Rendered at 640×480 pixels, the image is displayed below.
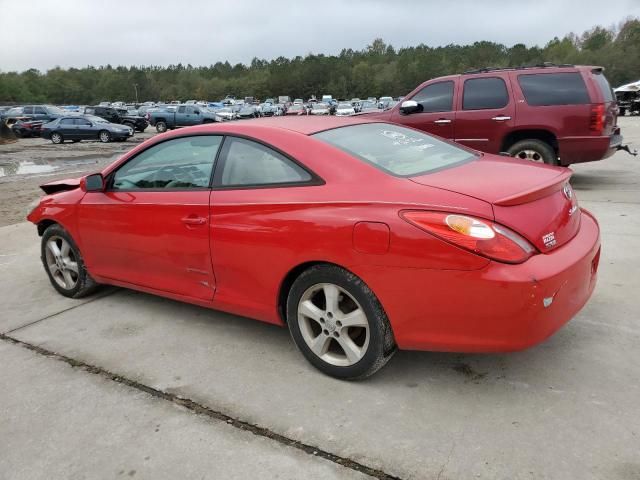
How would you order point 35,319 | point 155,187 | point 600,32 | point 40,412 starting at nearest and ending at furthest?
point 40,412, point 155,187, point 35,319, point 600,32

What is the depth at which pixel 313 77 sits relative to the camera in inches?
5605

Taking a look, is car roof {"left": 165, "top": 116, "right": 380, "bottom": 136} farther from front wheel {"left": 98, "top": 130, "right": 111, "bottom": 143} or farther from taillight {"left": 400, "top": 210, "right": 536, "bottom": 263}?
front wheel {"left": 98, "top": 130, "right": 111, "bottom": 143}

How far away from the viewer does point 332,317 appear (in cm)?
296

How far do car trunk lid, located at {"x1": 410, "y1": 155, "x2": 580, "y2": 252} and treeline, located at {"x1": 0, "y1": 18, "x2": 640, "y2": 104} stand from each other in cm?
11785

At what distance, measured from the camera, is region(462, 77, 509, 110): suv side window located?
8.19 m

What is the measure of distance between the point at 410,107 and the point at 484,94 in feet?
3.69

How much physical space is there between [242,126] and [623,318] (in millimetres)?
2773

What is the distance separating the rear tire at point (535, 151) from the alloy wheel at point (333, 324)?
5.71 m

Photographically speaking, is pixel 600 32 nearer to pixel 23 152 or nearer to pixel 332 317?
pixel 23 152

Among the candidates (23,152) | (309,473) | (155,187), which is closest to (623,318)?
(309,473)

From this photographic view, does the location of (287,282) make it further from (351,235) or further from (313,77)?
(313,77)

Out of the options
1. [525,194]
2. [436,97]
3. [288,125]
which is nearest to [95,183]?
[288,125]

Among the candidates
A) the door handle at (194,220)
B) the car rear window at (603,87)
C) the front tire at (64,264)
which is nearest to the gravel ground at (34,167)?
the front tire at (64,264)

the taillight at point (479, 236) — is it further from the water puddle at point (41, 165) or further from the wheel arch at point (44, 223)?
the water puddle at point (41, 165)
